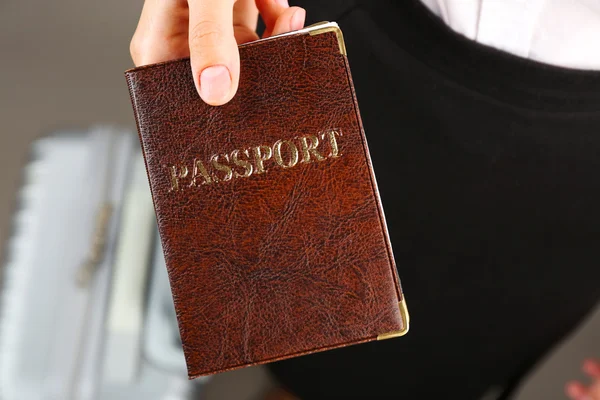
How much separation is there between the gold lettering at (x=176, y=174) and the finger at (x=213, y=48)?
0.08m

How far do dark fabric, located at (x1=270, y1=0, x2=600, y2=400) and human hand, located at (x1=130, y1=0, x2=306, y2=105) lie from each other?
0.28ft

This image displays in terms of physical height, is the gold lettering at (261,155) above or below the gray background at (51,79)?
above

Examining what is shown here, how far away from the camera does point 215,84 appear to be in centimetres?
49

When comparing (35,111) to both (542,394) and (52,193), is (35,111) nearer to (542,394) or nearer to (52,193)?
(52,193)

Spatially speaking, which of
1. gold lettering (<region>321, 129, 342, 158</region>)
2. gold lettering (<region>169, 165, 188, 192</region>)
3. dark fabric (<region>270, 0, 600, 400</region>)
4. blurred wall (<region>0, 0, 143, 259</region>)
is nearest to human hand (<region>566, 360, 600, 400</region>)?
dark fabric (<region>270, 0, 600, 400</region>)

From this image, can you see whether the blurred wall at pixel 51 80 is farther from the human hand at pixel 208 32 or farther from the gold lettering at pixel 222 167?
the gold lettering at pixel 222 167

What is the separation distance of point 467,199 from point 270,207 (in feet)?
1.14

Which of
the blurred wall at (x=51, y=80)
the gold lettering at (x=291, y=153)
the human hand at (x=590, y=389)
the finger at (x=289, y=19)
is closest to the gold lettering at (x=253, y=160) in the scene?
the gold lettering at (x=291, y=153)

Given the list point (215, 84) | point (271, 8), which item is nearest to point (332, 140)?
point (215, 84)

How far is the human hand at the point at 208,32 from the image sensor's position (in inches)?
19.2

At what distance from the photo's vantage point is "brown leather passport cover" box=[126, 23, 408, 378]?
0.53 meters

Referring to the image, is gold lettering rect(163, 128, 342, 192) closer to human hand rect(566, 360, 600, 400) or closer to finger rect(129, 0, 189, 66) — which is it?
finger rect(129, 0, 189, 66)

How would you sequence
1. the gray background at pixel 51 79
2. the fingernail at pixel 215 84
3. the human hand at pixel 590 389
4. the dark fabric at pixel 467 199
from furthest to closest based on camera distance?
the gray background at pixel 51 79 < the human hand at pixel 590 389 < the dark fabric at pixel 467 199 < the fingernail at pixel 215 84

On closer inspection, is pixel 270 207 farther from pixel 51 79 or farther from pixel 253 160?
pixel 51 79
